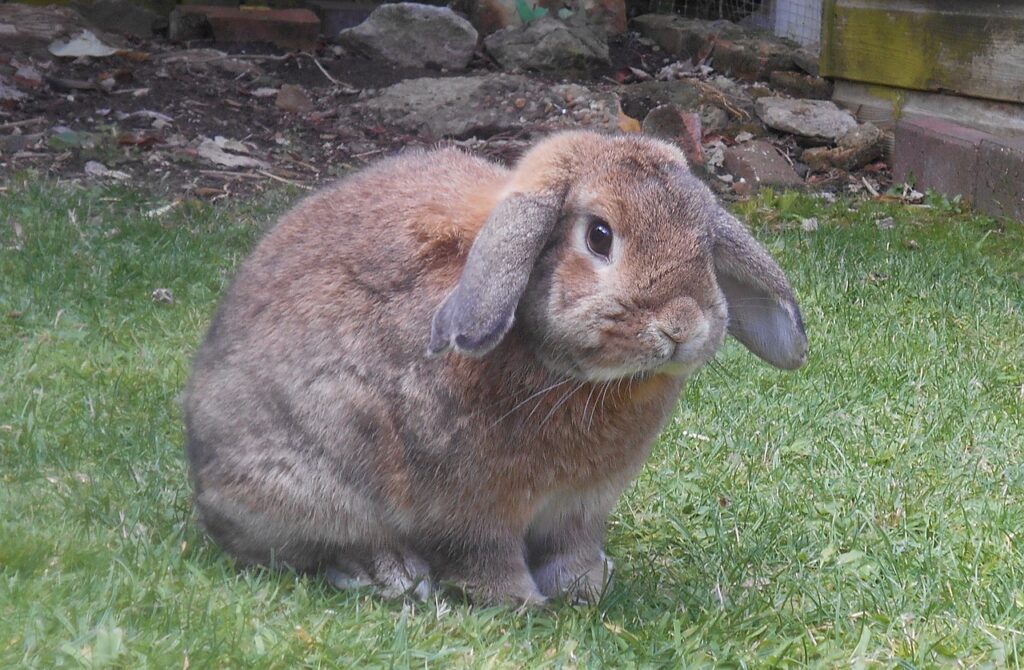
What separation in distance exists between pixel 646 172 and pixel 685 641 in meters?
1.00

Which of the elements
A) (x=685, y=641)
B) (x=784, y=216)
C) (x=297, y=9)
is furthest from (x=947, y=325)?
(x=297, y=9)

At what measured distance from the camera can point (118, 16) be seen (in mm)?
9852

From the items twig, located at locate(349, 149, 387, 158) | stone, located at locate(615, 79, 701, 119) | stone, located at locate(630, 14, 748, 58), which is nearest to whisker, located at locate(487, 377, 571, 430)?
twig, located at locate(349, 149, 387, 158)

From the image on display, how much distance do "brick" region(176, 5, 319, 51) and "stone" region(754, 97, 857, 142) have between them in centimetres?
346

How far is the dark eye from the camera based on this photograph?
2.66 metres

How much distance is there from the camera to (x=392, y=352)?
285cm

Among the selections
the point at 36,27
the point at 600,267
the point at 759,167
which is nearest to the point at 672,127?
the point at 759,167

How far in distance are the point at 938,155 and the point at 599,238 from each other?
16.9 feet

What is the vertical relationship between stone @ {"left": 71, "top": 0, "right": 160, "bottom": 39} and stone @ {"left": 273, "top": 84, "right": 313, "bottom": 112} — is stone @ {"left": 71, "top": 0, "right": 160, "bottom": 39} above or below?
above

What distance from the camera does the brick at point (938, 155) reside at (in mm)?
7023

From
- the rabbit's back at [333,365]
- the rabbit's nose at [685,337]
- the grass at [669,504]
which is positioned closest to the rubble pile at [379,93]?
the grass at [669,504]

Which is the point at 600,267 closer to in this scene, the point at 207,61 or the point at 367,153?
the point at 367,153

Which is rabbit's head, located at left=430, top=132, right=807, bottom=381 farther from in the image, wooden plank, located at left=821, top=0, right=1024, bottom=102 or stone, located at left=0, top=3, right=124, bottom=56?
stone, located at left=0, top=3, right=124, bottom=56

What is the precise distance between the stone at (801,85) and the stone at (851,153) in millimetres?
1030
